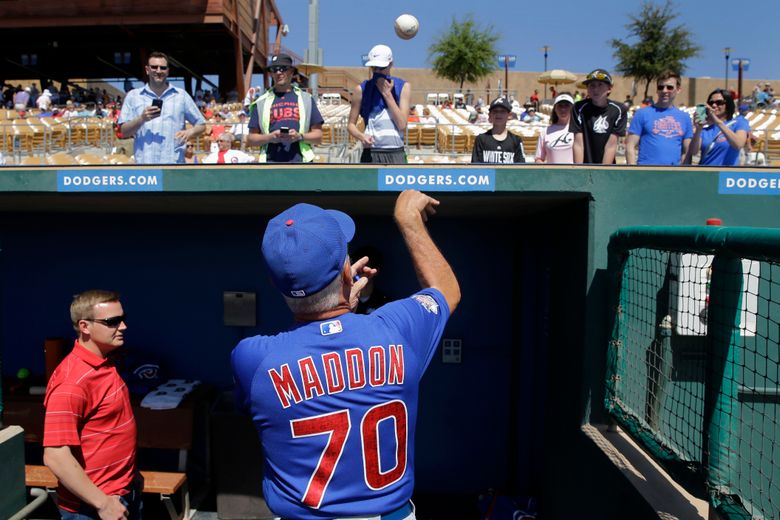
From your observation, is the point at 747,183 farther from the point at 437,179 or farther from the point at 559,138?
the point at 559,138

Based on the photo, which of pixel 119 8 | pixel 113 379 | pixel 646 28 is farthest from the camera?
pixel 646 28

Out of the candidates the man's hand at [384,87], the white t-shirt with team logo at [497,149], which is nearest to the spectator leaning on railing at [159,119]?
the man's hand at [384,87]

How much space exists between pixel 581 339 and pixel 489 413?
78.9 inches

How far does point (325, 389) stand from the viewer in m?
1.69

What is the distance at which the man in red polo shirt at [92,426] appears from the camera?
2781 mm

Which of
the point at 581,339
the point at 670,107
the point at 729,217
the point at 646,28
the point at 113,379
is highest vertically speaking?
the point at 646,28

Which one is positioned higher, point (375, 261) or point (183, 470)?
point (375, 261)

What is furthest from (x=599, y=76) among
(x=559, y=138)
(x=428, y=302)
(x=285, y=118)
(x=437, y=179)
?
(x=428, y=302)

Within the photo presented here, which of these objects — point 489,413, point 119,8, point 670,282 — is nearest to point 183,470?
point 489,413

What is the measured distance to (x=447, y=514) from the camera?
15.7 feet

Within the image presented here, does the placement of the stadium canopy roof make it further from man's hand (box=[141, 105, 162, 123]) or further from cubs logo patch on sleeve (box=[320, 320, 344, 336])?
cubs logo patch on sleeve (box=[320, 320, 344, 336])

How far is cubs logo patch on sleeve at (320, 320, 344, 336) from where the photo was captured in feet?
5.67

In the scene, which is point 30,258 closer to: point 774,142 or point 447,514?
point 447,514

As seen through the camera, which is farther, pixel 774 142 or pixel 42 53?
pixel 42 53
